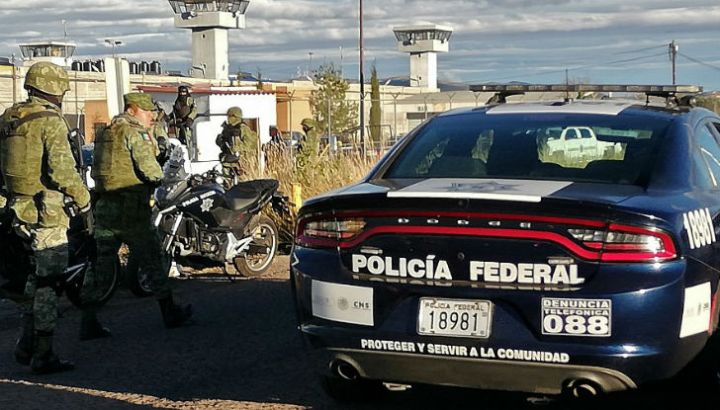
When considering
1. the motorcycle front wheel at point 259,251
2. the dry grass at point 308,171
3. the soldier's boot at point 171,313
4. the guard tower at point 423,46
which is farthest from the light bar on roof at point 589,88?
the guard tower at point 423,46

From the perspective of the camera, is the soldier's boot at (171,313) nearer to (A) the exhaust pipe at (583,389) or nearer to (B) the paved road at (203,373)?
(B) the paved road at (203,373)

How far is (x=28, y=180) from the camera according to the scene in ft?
22.0

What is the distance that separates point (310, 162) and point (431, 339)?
9525 millimetres

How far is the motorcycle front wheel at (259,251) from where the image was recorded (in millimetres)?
10430

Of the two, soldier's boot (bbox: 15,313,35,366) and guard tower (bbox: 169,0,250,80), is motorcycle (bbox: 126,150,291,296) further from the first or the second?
guard tower (bbox: 169,0,250,80)

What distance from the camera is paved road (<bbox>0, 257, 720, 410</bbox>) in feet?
18.7

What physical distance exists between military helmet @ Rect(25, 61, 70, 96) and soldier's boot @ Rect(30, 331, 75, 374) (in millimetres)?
1511

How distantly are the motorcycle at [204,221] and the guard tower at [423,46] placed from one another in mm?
94921

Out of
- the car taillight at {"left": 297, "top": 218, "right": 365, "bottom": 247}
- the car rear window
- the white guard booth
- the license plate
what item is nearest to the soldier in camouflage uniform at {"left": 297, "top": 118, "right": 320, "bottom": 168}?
the car rear window

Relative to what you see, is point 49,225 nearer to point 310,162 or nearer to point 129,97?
point 129,97

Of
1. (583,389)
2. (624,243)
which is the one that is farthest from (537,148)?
(583,389)

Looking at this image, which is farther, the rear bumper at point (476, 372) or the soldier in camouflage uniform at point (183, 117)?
the soldier in camouflage uniform at point (183, 117)

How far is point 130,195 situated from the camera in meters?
7.95

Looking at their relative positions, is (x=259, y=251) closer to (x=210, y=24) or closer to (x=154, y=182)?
(x=154, y=182)
